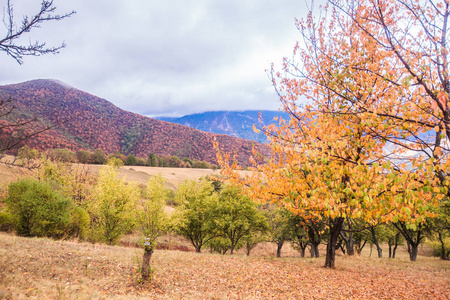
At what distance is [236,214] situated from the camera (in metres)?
24.6

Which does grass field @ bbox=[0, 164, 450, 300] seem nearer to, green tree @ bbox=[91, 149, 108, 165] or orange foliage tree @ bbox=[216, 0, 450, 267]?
orange foliage tree @ bbox=[216, 0, 450, 267]

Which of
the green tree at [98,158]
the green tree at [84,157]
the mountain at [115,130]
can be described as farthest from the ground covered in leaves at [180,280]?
the mountain at [115,130]

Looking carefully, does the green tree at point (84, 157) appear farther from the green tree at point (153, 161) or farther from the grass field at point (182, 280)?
the grass field at point (182, 280)

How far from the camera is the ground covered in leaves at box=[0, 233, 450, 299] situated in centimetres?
775

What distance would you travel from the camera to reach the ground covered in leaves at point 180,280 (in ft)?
25.4

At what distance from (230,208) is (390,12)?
20.1m

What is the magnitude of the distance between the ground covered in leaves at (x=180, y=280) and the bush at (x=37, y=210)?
6735mm

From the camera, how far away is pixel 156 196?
88.1 ft

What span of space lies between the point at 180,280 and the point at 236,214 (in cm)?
1469

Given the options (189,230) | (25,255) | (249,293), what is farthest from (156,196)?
(249,293)

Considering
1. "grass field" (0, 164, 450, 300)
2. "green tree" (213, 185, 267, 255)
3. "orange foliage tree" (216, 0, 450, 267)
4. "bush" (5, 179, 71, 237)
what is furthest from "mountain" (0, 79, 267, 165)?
"orange foliage tree" (216, 0, 450, 267)

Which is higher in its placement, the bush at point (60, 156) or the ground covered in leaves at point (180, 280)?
the bush at point (60, 156)

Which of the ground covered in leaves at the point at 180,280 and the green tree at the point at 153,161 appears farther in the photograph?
the green tree at the point at 153,161

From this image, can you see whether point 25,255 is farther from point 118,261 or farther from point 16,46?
point 16,46
